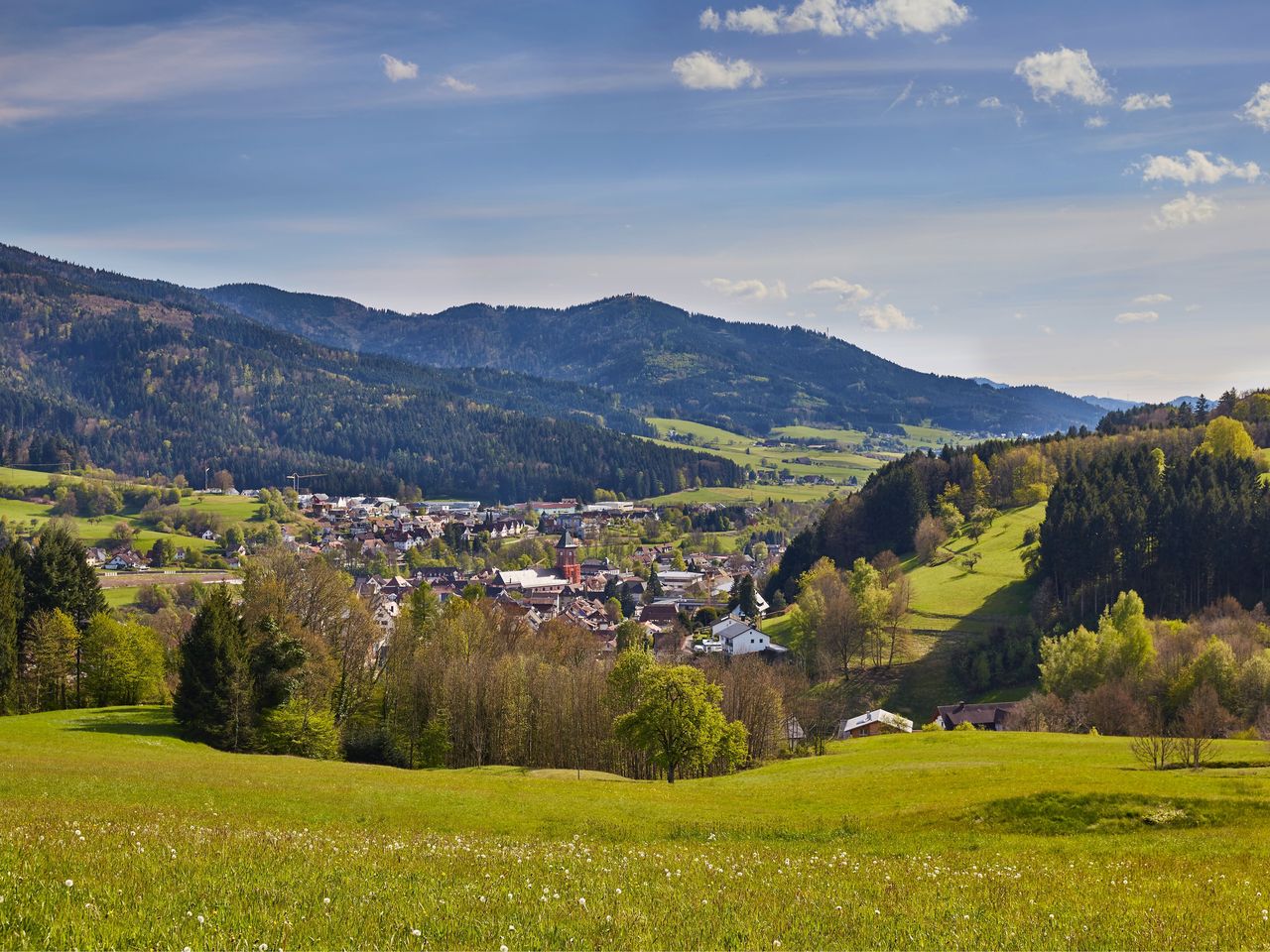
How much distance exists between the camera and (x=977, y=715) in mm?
92312

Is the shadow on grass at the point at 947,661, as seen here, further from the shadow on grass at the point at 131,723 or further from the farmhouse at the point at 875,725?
the shadow on grass at the point at 131,723

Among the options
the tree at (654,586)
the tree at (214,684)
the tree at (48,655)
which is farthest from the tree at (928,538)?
the tree at (48,655)

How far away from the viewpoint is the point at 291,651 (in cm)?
5828

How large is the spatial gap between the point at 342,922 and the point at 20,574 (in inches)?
2643

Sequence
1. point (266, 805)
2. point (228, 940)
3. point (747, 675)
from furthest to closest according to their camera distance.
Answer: point (747, 675)
point (266, 805)
point (228, 940)

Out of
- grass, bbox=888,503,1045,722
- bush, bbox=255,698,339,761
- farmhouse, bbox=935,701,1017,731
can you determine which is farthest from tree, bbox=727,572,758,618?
bush, bbox=255,698,339,761


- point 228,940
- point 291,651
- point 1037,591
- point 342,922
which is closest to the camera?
point 228,940

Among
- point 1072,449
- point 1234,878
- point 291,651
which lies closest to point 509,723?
point 291,651

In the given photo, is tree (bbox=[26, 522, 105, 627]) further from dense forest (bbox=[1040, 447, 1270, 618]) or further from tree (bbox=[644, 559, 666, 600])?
tree (bbox=[644, 559, 666, 600])

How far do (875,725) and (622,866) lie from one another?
79185mm

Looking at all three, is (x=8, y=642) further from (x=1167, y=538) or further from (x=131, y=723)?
(x=1167, y=538)

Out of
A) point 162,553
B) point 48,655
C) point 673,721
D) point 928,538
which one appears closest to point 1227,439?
point 928,538

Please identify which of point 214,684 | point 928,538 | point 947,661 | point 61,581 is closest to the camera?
point 214,684

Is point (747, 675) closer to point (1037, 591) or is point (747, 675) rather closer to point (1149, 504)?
point (1037, 591)
